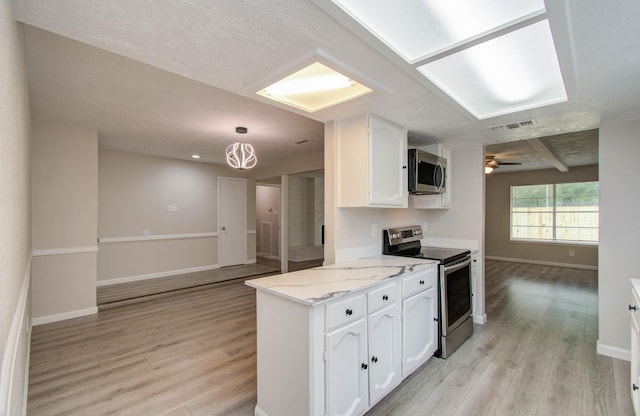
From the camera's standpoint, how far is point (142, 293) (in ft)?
14.8

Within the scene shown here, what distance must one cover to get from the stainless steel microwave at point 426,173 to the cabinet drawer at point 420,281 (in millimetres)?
844

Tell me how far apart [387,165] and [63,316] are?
423cm

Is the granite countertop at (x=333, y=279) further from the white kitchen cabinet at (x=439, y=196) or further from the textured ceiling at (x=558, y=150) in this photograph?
the textured ceiling at (x=558, y=150)

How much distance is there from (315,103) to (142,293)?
4154 mm

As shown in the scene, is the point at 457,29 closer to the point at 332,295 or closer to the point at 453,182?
the point at 332,295

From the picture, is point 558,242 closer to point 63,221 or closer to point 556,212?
point 556,212

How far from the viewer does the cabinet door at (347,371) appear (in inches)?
63.3

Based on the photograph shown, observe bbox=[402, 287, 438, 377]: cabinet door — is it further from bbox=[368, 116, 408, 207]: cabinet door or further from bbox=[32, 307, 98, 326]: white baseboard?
bbox=[32, 307, 98, 326]: white baseboard

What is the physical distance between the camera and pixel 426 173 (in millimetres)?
3094

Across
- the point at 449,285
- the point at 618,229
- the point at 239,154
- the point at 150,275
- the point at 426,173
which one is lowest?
the point at 150,275

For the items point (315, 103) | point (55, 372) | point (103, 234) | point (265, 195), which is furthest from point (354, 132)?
point (265, 195)

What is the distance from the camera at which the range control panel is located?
3.09 metres

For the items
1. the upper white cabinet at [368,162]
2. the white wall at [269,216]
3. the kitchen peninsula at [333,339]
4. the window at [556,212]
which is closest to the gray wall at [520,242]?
the window at [556,212]

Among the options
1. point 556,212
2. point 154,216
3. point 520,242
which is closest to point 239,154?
point 154,216
